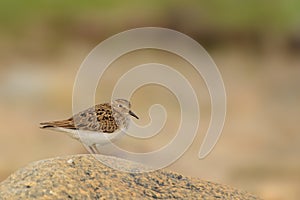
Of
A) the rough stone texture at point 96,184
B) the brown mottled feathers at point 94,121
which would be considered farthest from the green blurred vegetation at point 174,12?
the rough stone texture at point 96,184

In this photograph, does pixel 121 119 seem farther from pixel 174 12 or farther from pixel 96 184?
pixel 174 12

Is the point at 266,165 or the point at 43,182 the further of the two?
the point at 266,165

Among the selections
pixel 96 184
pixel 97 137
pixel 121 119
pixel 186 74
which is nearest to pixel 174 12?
pixel 186 74

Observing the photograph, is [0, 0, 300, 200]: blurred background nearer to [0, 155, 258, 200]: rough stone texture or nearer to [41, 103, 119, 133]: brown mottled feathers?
[41, 103, 119, 133]: brown mottled feathers

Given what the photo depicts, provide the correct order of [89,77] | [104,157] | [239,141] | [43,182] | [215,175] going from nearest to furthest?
[43,182], [104,157], [215,175], [239,141], [89,77]

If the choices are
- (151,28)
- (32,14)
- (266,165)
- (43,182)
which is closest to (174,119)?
(266,165)

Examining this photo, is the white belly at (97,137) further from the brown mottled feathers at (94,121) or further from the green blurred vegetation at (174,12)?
the green blurred vegetation at (174,12)

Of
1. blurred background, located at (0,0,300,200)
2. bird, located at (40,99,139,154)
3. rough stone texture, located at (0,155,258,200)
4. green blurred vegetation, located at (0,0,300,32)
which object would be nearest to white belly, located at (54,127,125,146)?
bird, located at (40,99,139,154)

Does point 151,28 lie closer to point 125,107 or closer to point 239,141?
point 239,141
